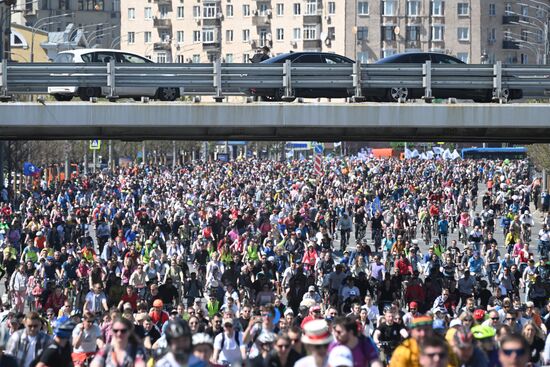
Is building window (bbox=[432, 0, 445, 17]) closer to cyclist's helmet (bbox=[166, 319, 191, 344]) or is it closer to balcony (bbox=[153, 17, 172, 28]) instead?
balcony (bbox=[153, 17, 172, 28])

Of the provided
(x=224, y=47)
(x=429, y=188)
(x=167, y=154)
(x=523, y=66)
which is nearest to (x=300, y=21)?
(x=224, y=47)

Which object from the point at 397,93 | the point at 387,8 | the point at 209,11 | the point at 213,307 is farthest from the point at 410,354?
the point at 209,11

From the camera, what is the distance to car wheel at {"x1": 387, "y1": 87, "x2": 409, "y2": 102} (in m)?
31.0

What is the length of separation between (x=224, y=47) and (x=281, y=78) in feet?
419

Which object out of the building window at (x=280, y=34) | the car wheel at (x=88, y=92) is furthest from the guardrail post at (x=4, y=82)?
the building window at (x=280, y=34)

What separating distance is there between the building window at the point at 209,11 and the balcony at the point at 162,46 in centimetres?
417

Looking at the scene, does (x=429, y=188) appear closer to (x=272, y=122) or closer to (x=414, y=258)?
(x=414, y=258)

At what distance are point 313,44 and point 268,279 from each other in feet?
402

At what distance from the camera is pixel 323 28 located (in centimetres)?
15225

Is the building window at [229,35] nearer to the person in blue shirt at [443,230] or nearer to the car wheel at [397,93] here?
the person in blue shirt at [443,230]

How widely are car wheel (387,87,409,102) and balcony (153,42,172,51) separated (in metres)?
127

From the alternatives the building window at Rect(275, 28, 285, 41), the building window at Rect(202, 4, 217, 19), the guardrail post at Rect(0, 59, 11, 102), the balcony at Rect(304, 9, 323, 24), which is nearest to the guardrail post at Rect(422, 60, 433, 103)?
the guardrail post at Rect(0, 59, 11, 102)

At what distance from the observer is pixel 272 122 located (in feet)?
92.7

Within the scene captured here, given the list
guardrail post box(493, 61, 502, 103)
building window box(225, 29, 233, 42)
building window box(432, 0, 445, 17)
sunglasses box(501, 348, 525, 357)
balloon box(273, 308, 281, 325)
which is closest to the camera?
sunglasses box(501, 348, 525, 357)
